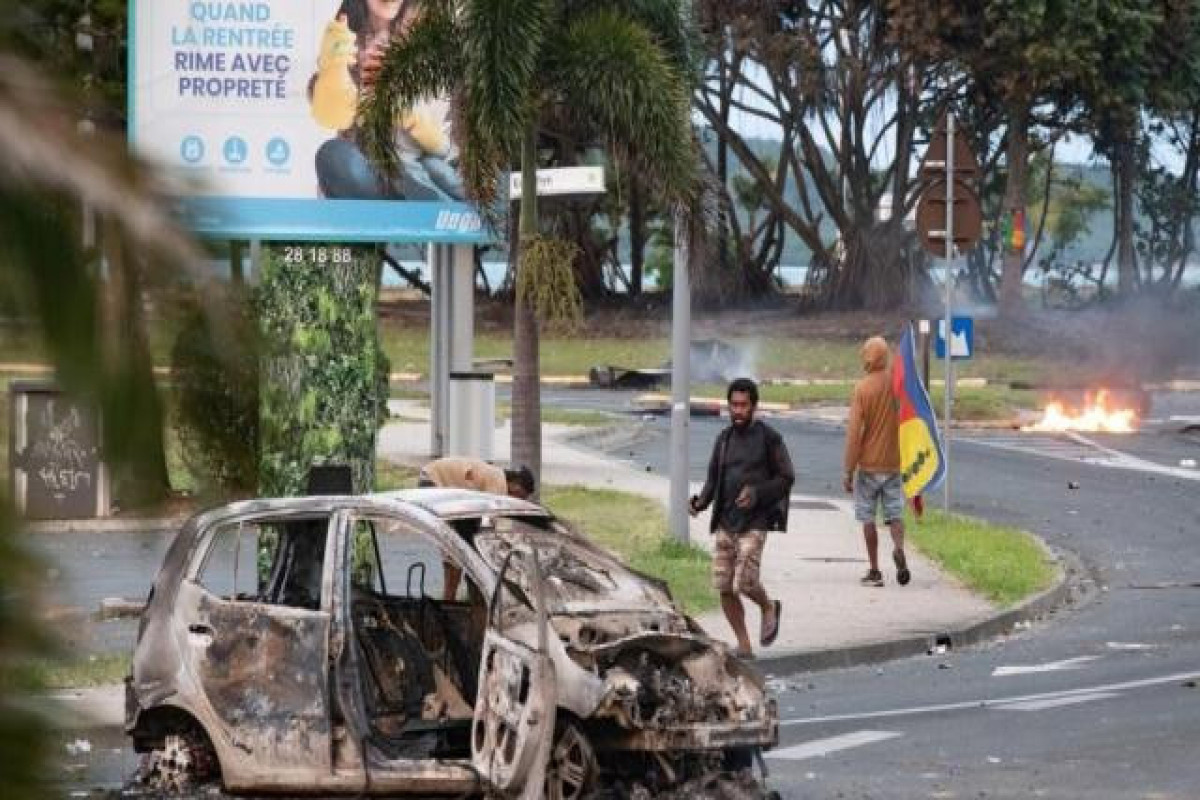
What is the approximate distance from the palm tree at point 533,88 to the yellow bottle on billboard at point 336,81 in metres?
3.00

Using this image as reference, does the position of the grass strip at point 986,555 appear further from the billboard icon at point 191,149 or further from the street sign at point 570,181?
the billboard icon at point 191,149

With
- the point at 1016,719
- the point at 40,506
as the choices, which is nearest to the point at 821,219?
the point at 1016,719

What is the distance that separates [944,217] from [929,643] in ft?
26.2

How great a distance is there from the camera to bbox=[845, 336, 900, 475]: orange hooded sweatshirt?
19578 millimetres

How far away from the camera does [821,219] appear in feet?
232

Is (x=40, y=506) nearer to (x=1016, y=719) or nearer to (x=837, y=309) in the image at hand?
(x=1016, y=719)

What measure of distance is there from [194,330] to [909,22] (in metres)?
58.4

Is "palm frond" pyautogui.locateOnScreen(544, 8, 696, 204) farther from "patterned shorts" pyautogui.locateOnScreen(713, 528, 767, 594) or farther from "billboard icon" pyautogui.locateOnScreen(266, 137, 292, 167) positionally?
"patterned shorts" pyautogui.locateOnScreen(713, 528, 767, 594)

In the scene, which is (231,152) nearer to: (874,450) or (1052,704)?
(1052,704)

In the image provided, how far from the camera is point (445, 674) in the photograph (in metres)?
10.6

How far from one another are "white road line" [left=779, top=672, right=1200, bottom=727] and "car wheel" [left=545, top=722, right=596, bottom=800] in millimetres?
4085

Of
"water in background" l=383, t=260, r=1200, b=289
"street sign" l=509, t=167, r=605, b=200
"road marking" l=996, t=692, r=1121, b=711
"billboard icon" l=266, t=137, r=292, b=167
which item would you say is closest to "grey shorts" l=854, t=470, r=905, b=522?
"street sign" l=509, t=167, r=605, b=200

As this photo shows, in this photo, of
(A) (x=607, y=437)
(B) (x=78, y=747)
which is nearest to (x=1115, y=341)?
(A) (x=607, y=437)

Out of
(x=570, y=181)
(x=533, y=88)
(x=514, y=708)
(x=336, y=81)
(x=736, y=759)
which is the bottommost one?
(x=736, y=759)
